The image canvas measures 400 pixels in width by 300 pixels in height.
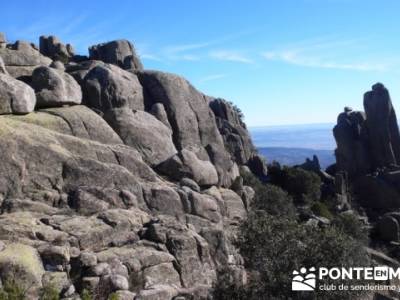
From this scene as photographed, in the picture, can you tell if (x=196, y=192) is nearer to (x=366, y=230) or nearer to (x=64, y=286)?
(x=64, y=286)

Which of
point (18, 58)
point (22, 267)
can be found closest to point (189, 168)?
point (18, 58)

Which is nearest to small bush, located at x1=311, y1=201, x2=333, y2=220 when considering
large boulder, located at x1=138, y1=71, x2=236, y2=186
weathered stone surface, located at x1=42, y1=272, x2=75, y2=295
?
large boulder, located at x1=138, y1=71, x2=236, y2=186

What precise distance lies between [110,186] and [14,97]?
30.9ft

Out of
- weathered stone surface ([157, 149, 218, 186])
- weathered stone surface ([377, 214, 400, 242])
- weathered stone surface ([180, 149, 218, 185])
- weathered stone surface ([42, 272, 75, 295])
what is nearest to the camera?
weathered stone surface ([42, 272, 75, 295])

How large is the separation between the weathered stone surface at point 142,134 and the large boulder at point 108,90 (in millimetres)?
1496

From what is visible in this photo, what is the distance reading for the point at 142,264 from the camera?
90.8ft

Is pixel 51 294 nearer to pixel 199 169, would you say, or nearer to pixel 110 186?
pixel 110 186

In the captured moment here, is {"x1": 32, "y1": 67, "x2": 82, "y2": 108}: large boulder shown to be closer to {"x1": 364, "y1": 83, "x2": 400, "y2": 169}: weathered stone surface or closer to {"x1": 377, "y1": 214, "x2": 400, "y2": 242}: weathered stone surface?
{"x1": 377, "y1": 214, "x2": 400, "y2": 242}: weathered stone surface

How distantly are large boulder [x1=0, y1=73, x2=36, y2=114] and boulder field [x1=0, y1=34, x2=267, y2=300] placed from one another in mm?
76

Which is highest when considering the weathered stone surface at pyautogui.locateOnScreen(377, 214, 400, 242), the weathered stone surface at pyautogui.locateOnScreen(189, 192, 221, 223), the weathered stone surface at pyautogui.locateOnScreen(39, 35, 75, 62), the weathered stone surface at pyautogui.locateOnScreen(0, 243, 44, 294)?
the weathered stone surface at pyautogui.locateOnScreen(39, 35, 75, 62)

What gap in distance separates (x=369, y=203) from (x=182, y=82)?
2220 inches

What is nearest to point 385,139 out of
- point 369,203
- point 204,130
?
point 369,203

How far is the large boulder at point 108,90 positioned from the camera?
149 ft

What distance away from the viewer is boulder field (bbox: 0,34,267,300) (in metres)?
25.5
